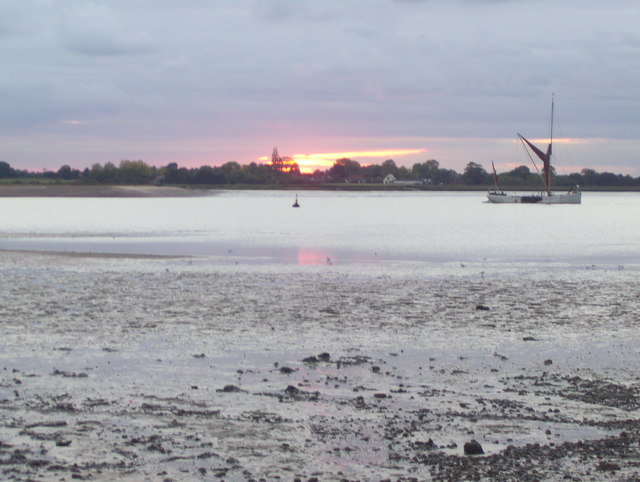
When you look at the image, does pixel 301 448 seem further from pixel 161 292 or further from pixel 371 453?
pixel 161 292

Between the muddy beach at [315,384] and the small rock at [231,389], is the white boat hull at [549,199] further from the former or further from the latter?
the small rock at [231,389]

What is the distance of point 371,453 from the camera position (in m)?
9.35

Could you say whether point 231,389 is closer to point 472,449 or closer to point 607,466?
point 472,449

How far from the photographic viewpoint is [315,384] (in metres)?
12.6

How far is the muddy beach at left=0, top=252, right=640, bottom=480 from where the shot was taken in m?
9.08

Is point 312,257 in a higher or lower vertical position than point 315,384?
higher

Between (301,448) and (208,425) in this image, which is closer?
(301,448)

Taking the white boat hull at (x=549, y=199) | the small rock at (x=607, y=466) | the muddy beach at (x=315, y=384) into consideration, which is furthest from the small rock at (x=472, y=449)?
the white boat hull at (x=549, y=199)

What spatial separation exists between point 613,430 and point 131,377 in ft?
21.6

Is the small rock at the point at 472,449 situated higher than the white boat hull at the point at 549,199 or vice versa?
the white boat hull at the point at 549,199

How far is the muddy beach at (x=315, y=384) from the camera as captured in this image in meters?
9.08

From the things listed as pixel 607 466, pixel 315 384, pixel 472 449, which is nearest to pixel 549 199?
pixel 315 384

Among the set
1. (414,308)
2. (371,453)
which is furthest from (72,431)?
(414,308)

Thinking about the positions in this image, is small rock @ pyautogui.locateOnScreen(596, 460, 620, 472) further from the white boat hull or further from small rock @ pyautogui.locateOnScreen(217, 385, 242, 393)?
the white boat hull
